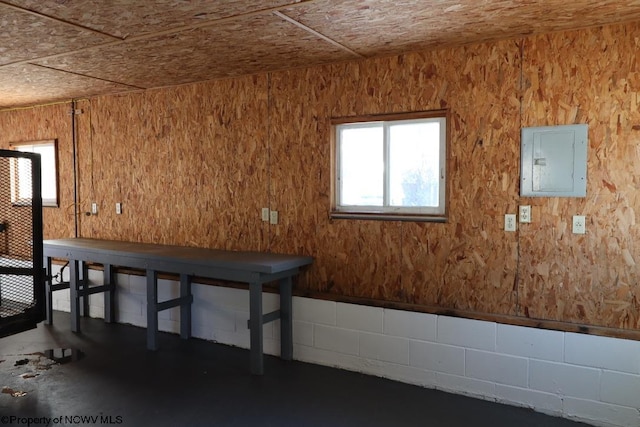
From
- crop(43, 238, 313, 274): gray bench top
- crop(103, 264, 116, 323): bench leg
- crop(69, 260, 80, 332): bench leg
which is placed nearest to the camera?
crop(43, 238, 313, 274): gray bench top

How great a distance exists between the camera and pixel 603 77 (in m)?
2.79

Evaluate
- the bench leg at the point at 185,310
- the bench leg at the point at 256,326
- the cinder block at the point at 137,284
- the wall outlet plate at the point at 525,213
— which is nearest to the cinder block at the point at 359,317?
the bench leg at the point at 256,326

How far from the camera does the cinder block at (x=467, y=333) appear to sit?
3.08m

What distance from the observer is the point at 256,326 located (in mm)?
3443

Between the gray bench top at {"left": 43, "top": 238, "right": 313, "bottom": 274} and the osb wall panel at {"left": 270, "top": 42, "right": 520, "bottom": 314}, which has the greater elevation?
the osb wall panel at {"left": 270, "top": 42, "right": 520, "bottom": 314}

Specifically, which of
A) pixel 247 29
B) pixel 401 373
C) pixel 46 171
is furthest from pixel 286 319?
pixel 46 171

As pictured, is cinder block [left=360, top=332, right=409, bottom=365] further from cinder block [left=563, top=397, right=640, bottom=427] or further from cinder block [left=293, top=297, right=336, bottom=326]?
cinder block [left=563, top=397, right=640, bottom=427]

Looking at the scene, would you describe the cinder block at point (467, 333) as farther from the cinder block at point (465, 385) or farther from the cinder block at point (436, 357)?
the cinder block at point (465, 385)

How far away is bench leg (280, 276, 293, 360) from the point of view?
12.2ft

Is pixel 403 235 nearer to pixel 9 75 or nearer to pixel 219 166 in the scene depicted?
pixel 219 166

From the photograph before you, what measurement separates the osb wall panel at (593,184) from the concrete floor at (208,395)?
Result: 77 cm

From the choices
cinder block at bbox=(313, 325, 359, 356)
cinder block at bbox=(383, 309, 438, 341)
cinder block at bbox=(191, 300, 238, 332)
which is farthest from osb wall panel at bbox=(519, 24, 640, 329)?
cinder block at bbox=(191, 300, 238, 332)

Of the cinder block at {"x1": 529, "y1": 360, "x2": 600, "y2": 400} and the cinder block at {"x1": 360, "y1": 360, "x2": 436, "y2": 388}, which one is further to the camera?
the cinder block at {"x1": 360, "y1": 360, "x2": 436, "y2": 388}

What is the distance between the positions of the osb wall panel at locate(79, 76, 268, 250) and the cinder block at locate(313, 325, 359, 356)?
90 centimetres
